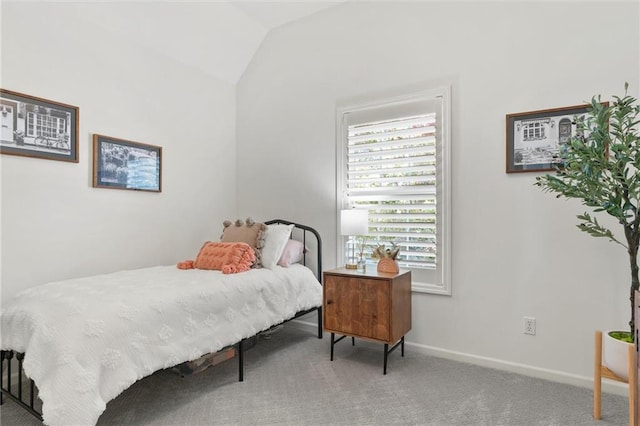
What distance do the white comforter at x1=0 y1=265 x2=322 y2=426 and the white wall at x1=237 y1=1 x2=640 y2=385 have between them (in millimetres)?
1316

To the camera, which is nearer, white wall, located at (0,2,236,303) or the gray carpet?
the gray carpet

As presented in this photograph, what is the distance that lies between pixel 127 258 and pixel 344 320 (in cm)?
193

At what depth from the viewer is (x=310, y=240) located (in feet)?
12.1

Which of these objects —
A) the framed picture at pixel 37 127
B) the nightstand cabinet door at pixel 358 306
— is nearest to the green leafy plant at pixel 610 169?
the nightstand cabinet door at pixel 358 306

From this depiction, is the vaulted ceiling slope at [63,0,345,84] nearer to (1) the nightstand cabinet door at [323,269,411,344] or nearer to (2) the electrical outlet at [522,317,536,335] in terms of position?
(1) the nightstand cabinet door at [323,269,411,344]

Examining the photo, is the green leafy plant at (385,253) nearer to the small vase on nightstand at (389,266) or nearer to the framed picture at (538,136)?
the small vase on nightstand at (389,266)

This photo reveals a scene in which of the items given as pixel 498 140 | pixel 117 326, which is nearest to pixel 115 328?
pixel 117 326

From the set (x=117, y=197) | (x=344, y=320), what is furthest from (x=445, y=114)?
(x=117, y=197)

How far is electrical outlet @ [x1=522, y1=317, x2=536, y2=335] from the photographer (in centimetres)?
263

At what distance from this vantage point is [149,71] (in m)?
3.37

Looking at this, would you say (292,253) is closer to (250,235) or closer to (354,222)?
(250,235)

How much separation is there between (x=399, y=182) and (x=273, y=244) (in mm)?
1203

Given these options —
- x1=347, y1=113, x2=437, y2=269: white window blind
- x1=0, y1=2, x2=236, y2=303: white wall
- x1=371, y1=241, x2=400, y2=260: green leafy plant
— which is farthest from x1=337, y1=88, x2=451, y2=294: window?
x1=0, y1=2, x2=236, y2=303: white wall

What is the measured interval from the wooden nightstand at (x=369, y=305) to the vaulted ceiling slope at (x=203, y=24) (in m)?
2.56
